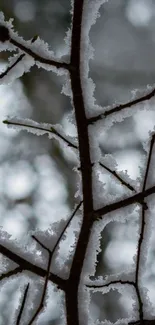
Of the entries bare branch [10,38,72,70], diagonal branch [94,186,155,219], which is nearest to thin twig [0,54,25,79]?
bare branch [10,38,72,70]

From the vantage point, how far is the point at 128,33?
363cm

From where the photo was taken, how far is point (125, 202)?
0.88m

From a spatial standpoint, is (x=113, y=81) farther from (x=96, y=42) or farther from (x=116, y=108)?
(x=116, y=108)

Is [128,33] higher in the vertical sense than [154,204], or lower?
higher

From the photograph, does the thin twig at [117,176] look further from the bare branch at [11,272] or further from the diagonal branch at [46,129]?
the bare branch at [11,272]

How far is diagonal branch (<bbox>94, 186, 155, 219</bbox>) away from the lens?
86 cm

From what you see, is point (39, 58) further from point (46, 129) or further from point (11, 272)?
point (11, 272)

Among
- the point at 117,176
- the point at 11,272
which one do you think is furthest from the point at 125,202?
the point at 11,272

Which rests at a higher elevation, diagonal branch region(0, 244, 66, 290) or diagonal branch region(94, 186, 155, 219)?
diagonal branch region(94, 186, 155, 219)

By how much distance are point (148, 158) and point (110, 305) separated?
131 inches

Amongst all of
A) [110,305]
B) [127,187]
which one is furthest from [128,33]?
[127,187]

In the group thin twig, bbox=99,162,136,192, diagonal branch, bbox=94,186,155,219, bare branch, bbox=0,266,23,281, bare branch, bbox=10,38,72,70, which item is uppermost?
bare branch, bbox=10,38,72,70

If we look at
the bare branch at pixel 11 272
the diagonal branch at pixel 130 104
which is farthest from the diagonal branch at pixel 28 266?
the diagonal branch at pixel 130 104

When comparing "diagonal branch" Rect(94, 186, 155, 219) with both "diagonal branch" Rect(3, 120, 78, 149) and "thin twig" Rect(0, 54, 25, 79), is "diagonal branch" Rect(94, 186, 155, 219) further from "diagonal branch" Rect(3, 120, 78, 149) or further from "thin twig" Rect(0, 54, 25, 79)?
"thin twig" Rect(0, 54, 25, 79)
